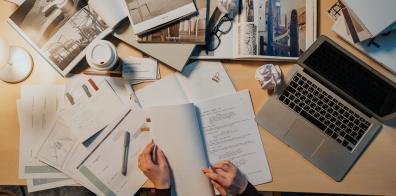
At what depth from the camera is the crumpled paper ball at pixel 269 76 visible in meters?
1.03

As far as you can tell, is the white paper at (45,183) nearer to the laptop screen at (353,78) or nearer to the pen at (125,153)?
the pen at (125,153)

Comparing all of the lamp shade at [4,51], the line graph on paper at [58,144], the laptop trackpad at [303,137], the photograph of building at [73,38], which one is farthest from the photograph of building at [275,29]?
the lamp shade at [4,51]

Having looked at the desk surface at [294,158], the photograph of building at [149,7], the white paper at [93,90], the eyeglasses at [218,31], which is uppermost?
the photograph of building at [149,7]

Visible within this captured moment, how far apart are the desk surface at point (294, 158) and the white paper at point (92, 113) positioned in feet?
0.36

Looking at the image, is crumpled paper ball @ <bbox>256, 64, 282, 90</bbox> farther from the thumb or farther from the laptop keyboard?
the thumb

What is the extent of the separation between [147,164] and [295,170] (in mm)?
429

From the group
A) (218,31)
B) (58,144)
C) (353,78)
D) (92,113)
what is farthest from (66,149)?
(353,78)

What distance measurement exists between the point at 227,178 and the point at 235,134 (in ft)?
0.43

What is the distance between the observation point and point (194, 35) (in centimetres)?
106

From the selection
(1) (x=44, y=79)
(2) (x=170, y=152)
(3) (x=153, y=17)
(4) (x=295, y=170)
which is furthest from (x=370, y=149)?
(1) (x=44, y=79)

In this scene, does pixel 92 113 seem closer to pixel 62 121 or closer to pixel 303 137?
pixel 62 121

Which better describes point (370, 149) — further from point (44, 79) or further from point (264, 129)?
point (44, 79)

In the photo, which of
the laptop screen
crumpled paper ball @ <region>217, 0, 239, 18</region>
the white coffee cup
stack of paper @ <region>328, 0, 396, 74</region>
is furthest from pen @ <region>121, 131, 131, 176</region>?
stack of paper @ <region>328, 0, 396, 74</region>

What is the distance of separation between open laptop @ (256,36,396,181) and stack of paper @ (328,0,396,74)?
2.1 inches
